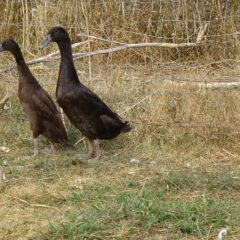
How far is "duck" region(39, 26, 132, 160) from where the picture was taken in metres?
5.40

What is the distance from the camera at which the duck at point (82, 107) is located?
5398 millimetres

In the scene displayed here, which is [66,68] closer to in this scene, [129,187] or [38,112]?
[38,112]

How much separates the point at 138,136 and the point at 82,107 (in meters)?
0.69

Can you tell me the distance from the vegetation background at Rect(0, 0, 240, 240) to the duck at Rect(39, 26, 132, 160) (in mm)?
203

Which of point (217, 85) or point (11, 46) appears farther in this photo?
point (217, 85)

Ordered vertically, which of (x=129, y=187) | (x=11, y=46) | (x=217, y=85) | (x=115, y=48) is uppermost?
(x=11, y=46)

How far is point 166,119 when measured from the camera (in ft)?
19.3

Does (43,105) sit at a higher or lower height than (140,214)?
higher

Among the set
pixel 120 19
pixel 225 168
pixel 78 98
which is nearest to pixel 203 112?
pixel 225 168

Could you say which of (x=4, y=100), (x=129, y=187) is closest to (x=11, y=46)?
(x=4, y=100)

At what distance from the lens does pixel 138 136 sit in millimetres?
5836

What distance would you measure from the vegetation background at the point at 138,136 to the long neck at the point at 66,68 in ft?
2.23

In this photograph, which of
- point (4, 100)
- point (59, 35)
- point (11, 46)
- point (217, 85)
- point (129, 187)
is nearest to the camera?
point (129, 187)

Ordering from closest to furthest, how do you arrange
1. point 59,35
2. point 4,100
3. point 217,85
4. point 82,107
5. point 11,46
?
point 82,107 → point 59,35 → point 11,46 → point 217,85 → point 4,100
